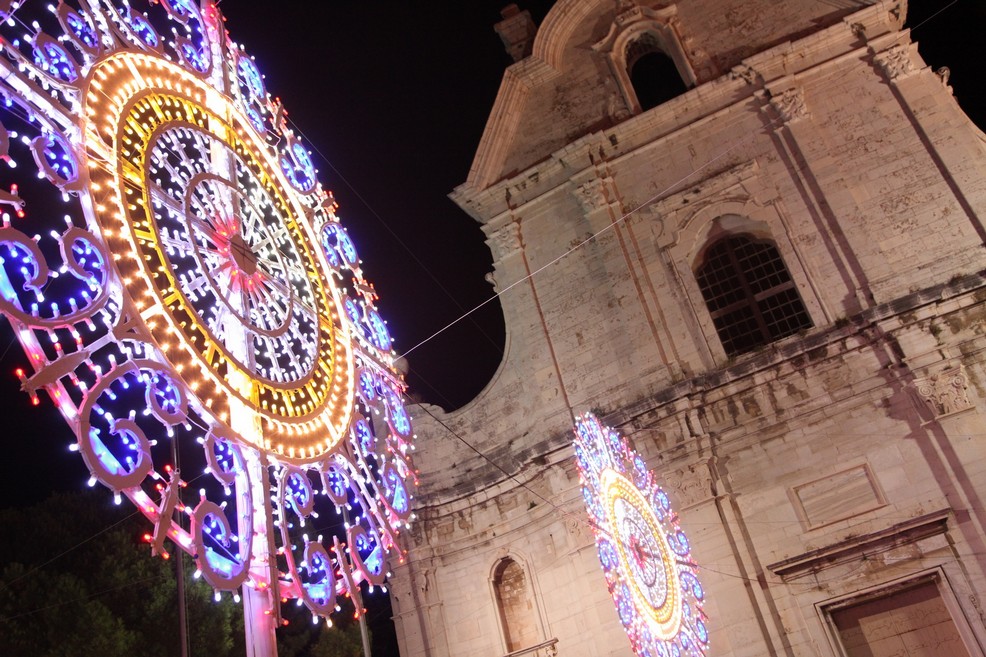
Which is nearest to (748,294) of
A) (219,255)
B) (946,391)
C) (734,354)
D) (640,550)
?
(734,354)

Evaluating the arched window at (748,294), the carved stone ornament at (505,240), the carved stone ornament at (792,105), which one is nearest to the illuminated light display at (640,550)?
the arched window at (748,294)

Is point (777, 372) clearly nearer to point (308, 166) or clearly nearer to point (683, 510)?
point (683, 510)

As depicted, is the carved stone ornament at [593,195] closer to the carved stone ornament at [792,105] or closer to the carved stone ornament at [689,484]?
the carved stone ornament at [792,105]

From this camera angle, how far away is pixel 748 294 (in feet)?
51.6

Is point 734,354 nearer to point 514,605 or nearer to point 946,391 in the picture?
point 946,391

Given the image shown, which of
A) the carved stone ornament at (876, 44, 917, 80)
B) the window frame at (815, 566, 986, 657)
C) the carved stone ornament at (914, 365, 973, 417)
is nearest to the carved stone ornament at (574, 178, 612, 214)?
the carved stone ornament at (876, 44, 917, 80)

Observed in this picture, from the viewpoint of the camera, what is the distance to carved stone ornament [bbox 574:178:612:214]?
55.2ft

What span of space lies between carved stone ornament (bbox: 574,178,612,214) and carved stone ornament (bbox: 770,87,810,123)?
3701mm

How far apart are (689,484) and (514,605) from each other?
4291mm

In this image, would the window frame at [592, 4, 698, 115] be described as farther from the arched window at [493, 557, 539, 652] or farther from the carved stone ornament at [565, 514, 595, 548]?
the arched window at [493, 557, 539, 652]

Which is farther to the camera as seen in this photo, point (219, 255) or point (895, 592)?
point (895, 592)

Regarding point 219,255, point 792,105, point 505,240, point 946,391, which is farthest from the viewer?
point 505,240

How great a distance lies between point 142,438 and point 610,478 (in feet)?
24.8

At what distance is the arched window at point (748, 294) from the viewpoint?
1537 centimetres
